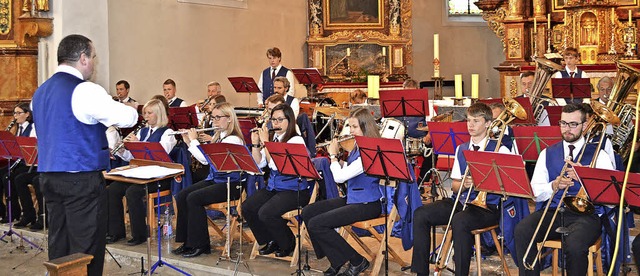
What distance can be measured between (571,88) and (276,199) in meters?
4.30

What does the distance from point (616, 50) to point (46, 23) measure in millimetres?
9535

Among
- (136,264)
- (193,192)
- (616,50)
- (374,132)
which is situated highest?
(616,50)

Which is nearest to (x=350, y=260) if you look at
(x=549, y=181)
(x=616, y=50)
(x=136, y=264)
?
(x=549, y=181)

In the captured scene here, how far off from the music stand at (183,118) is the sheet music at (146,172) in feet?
9.94

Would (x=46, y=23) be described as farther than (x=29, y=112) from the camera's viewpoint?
Yes

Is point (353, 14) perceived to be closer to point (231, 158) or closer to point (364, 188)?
point (231, 158)

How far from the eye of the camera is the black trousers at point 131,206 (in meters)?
8.52

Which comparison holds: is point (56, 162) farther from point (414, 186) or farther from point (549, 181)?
point (549, 181)

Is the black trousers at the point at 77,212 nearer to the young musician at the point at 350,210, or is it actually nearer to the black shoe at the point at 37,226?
the young musician at the point at 350,210

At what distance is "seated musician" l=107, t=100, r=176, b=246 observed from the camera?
8.52 metres

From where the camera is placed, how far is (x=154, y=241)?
884 centimetres

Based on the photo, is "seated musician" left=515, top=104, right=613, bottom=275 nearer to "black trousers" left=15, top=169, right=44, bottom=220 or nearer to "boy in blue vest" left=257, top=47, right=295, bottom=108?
"black trousers" left=15, top=169, right=44, bottom=220

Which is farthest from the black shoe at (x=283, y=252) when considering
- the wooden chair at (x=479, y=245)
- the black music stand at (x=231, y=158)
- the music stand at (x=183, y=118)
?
the music stand at (x=183, y=118)

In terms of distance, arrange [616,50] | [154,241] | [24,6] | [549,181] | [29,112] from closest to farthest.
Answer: [549,181]
[154,241]
[29,112]
[24,6]
[616,50]
